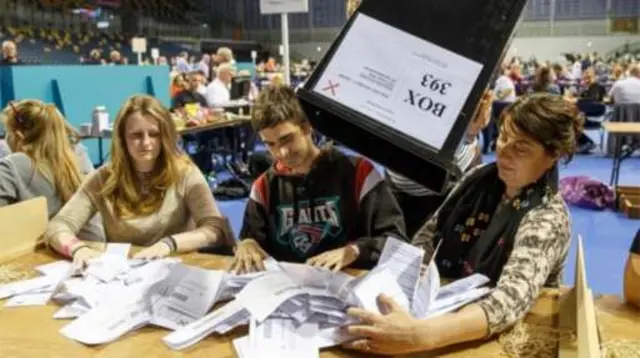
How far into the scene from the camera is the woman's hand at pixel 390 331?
40.1 inches

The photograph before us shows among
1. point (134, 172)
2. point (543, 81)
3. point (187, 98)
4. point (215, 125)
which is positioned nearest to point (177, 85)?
point (187, 98)

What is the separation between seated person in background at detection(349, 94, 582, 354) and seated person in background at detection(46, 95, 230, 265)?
77 cm

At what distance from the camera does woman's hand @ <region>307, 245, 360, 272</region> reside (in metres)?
1.41

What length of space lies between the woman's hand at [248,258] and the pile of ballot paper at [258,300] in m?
0.05

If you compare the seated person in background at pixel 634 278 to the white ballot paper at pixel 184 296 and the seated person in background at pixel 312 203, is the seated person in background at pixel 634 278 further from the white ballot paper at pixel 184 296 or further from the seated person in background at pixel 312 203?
the white ballot paper at pixel 184 296

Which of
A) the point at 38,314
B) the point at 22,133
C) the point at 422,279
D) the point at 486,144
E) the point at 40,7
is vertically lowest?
the point at 486,144

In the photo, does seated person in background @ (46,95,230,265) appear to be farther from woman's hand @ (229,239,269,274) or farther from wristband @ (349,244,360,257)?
wristband @ (349,244,360,257)

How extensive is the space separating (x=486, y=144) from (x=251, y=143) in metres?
2.80

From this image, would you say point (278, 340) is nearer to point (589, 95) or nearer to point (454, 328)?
point (454, 328)

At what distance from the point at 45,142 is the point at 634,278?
1.93m

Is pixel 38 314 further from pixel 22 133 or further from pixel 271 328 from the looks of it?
pixel 22 133

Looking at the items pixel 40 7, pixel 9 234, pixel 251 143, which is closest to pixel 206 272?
pixel 9 234

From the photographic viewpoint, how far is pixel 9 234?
1.76 meters

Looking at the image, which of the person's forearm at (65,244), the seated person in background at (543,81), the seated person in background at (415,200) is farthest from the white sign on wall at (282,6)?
the seated person in background at (543,81)
